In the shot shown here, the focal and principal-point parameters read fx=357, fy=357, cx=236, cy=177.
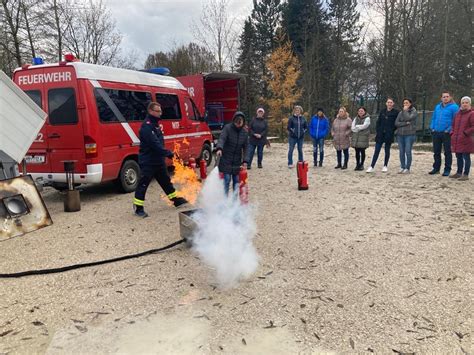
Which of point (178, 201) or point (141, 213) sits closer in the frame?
point (141, 213)

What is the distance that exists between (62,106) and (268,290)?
578 cm

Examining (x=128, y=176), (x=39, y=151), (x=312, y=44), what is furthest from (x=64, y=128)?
(x=312, y=44)

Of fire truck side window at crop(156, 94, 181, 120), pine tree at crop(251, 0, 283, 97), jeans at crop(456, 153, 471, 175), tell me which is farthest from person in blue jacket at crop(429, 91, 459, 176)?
pine tree at crop(251, 0, 283, 97)

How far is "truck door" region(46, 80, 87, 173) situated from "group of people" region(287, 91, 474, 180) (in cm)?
640

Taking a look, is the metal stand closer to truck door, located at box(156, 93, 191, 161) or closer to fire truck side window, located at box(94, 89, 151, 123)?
fire truck side window, located at box(94, 89, 151, 123)

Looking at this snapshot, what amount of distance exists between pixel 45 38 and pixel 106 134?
16465 mm

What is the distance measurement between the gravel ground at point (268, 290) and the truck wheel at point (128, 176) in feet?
5.35

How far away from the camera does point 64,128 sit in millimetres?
7148

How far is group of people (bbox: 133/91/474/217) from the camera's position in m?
6.18

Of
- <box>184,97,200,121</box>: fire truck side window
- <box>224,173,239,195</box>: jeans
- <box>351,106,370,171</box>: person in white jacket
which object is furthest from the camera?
<box>184,97,200,121</box>: fire truck side window

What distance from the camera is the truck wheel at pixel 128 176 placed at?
803 centimetres

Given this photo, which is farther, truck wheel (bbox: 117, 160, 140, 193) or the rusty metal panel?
truck wheel (bbox: 117, 160, 140, 193)

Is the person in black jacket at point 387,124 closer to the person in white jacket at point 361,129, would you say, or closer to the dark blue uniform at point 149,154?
the person in white jacket at point 361,129

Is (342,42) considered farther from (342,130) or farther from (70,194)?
(70,194)
